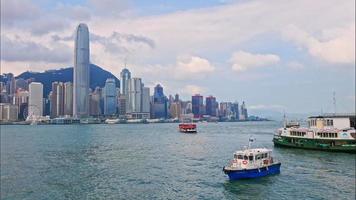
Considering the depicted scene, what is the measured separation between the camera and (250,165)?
53094 mm

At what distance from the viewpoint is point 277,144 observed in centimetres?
9950

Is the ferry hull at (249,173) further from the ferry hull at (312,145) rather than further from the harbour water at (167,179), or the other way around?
the ferry hull at (312,145)

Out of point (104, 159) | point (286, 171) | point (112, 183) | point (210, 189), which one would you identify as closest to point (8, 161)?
point (104, 159)

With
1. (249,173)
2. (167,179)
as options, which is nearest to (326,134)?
(249,173)

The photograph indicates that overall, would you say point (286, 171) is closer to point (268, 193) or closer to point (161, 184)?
point (268, 193)

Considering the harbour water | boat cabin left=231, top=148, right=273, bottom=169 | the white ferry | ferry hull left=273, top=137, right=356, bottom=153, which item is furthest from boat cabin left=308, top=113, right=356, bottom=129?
boat cabin left=231, top=148, right=273, bottom=169

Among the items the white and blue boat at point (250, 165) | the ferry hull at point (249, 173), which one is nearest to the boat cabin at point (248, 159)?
the white and blue boat at point (250, 165)

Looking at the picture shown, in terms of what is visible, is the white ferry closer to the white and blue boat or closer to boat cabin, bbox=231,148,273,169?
the white and blue boat

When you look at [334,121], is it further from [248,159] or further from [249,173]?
[249,173]

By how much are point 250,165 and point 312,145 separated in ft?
129

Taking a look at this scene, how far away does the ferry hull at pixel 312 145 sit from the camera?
79.9m

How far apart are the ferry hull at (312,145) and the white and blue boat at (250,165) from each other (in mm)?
31208

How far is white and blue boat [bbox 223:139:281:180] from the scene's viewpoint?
51625 millimetres

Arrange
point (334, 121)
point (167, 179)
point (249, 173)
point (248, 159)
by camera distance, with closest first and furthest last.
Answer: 1. point (249, 173)
2. point (248, 159)
3. point (167, 179)
4. point (334, 121)
